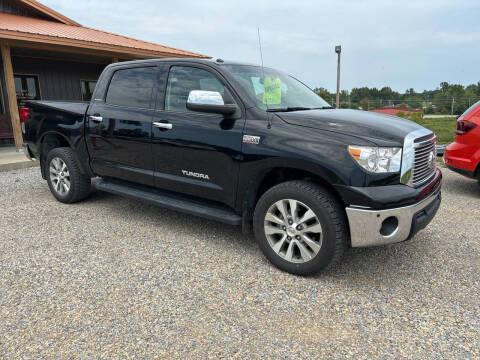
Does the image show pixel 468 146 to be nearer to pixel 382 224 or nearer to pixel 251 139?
pixel 382 224

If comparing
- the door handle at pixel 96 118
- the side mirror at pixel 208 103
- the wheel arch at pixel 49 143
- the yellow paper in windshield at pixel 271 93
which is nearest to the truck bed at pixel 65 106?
the door handle at pixel 96 118

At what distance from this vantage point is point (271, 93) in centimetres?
329

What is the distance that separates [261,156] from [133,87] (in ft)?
6.51

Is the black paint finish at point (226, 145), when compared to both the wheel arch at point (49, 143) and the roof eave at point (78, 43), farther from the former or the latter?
the roof eave at point (78, 43)

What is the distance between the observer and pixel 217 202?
11.4 feet

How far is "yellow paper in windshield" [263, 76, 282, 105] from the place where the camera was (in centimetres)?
325

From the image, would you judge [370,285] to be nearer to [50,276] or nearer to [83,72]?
[50,276]

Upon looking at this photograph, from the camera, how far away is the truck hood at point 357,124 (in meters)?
2.67

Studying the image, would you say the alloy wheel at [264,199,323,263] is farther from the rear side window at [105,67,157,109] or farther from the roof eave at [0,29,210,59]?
the roof eave at [0,29,210,59]

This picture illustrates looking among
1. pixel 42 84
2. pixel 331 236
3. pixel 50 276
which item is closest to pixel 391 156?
pixel 331 236

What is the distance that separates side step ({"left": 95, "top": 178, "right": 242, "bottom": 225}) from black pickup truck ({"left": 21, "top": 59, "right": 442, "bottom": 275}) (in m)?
0.01

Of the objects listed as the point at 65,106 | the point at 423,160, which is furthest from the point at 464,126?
the point at 65,106

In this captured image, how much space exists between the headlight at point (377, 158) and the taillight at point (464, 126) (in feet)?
11.2

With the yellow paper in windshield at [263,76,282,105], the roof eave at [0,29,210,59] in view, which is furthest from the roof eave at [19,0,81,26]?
the yellow paper in windshield at [263,76,282,105]
